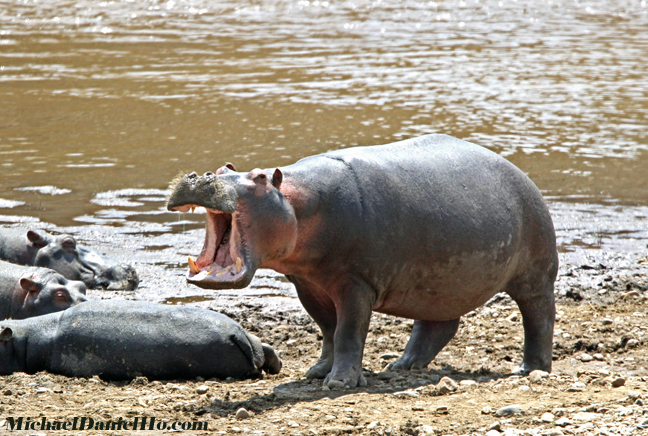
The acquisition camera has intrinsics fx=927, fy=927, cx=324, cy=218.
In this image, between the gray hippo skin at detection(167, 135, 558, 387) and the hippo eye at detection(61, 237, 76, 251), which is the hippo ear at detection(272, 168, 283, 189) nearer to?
the gray hippo skin at detection(167, 135, 558, 387)

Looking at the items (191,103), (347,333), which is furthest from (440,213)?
(191,103)

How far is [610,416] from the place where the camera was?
4039 mm

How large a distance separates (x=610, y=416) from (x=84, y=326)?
2988 millimetres

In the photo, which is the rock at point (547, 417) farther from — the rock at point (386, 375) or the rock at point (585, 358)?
the rock at point (585, 358)

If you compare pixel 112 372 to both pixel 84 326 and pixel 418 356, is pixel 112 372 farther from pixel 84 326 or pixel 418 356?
pixel 418 356

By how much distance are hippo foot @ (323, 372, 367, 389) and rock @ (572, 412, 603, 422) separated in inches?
50.1

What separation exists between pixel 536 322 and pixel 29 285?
3.39 m

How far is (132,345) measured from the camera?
534 centimetres

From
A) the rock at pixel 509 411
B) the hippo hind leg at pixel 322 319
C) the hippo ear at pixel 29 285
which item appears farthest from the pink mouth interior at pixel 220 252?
the hippo ear at pixel 29 285

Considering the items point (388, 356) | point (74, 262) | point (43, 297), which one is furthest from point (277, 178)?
point (74, 262)

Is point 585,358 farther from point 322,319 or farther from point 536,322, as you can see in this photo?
point 322,319

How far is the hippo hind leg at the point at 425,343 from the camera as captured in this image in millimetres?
5746

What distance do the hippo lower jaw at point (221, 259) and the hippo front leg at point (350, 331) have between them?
29.2 inches

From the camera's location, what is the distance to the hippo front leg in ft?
16.1
